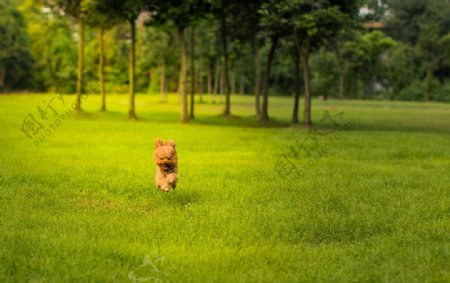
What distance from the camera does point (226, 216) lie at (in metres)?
10.8

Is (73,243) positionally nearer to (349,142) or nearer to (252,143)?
(252,143)

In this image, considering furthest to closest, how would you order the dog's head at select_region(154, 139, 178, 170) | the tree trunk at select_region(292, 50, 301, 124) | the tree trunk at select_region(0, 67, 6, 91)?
the tree trunk at select_region(0, 67, 6, 91), the tree trunk at select_region(292, 50, 301, 124), the dog's head at select_region(154, 139, 178, 170)

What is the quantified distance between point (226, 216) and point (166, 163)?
1.65 meters

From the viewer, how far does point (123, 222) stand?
33.9 feet

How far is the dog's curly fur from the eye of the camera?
1151cm

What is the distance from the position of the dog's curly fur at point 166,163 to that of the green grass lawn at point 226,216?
46cm

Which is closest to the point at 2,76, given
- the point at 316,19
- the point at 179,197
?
the point at 316,19

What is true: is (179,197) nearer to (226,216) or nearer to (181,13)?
(226,216)

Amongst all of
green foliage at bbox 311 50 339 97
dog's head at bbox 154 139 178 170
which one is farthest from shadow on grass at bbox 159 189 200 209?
green foliage at bbox 311 50 339 97

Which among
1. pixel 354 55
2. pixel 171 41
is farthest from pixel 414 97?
pixel 171 41

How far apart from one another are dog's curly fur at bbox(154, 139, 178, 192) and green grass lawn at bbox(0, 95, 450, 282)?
462 millimetres

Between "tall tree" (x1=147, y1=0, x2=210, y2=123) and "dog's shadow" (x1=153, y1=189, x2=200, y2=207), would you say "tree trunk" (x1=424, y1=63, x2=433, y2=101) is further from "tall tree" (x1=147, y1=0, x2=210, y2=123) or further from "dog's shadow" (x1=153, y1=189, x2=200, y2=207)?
"dog's shadow" (x1=153, y1=189, x2=200, y2=207)

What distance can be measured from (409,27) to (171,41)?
44.9 metres

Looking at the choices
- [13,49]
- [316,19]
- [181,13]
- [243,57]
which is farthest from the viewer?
[13,49]
